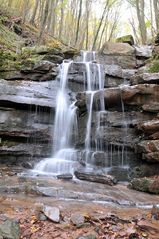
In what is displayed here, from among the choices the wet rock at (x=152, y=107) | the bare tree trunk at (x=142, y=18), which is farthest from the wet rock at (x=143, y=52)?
the wet rock at (x=152, y=107)

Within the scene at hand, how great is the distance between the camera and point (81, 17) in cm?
2575

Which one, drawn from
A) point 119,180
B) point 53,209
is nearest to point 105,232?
point 53,209

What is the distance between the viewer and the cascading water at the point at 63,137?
306 inches

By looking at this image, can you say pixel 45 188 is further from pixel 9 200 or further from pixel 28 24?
pixel 28 24

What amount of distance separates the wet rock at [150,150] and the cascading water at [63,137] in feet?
6.04

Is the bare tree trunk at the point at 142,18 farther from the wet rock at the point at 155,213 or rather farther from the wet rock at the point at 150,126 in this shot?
the wet rock at the point at 155,213

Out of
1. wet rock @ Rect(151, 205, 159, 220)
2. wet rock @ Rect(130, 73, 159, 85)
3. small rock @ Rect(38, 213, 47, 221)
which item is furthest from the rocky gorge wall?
small rock @ Rect(38, 213, 47, 221)

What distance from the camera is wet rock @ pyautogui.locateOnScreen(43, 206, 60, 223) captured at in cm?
407

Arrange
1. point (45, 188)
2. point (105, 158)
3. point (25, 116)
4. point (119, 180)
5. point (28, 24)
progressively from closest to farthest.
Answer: point (45, 188) < point (119, 180) < point (105, 158) < point (25, 116) < point (28, 24)

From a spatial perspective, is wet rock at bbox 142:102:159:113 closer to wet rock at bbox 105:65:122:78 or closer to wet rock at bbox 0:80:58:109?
wet rock at bbox 0:80:58:109

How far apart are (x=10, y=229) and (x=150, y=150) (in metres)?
4.40

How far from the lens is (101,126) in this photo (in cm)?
845

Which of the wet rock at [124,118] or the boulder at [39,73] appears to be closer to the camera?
the wet rock at [124,118]

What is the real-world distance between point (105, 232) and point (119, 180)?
3.64 m
